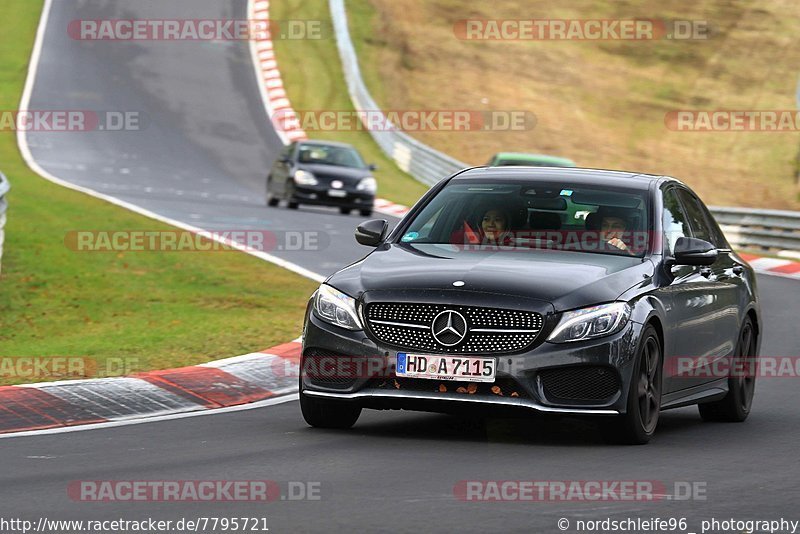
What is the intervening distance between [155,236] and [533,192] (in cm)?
1275

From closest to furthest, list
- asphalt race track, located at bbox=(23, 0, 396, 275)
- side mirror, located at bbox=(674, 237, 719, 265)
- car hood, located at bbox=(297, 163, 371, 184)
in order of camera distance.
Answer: side mirror, located at bbox=(674, 237, 719, 265) < asphalt race track, located at bbox=(23, 0, 396, 275) < car hood, located at bbox=(297, 163, 371, 184)

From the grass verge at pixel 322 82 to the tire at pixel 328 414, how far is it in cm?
2597

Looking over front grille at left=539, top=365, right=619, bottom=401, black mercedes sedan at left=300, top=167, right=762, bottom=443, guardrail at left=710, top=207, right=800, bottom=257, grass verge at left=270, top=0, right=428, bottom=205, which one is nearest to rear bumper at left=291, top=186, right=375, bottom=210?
grass verge at left=270, top=0, right=428, bottom=205

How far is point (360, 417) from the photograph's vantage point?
10648mm

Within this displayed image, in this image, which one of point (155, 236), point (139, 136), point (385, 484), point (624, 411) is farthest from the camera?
point (139, 136)

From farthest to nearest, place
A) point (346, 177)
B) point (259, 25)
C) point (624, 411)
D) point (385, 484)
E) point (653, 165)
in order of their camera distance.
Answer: point (259, 25) → point (653, 165) → point (346, 177) → point (624, 411) → point (385, 484)

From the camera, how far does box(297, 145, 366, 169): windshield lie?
32.5 metres

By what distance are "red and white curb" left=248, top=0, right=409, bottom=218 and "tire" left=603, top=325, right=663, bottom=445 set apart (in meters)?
31.3

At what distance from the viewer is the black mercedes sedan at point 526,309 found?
924cm

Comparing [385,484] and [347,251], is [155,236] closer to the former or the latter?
[347,251]

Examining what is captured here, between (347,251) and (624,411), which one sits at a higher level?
(624,411)

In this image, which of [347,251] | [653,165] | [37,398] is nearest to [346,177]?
[347,251]

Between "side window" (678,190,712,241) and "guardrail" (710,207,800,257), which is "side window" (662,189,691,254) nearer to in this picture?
"side window" (678,190,712,241)

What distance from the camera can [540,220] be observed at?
34.1 ft
